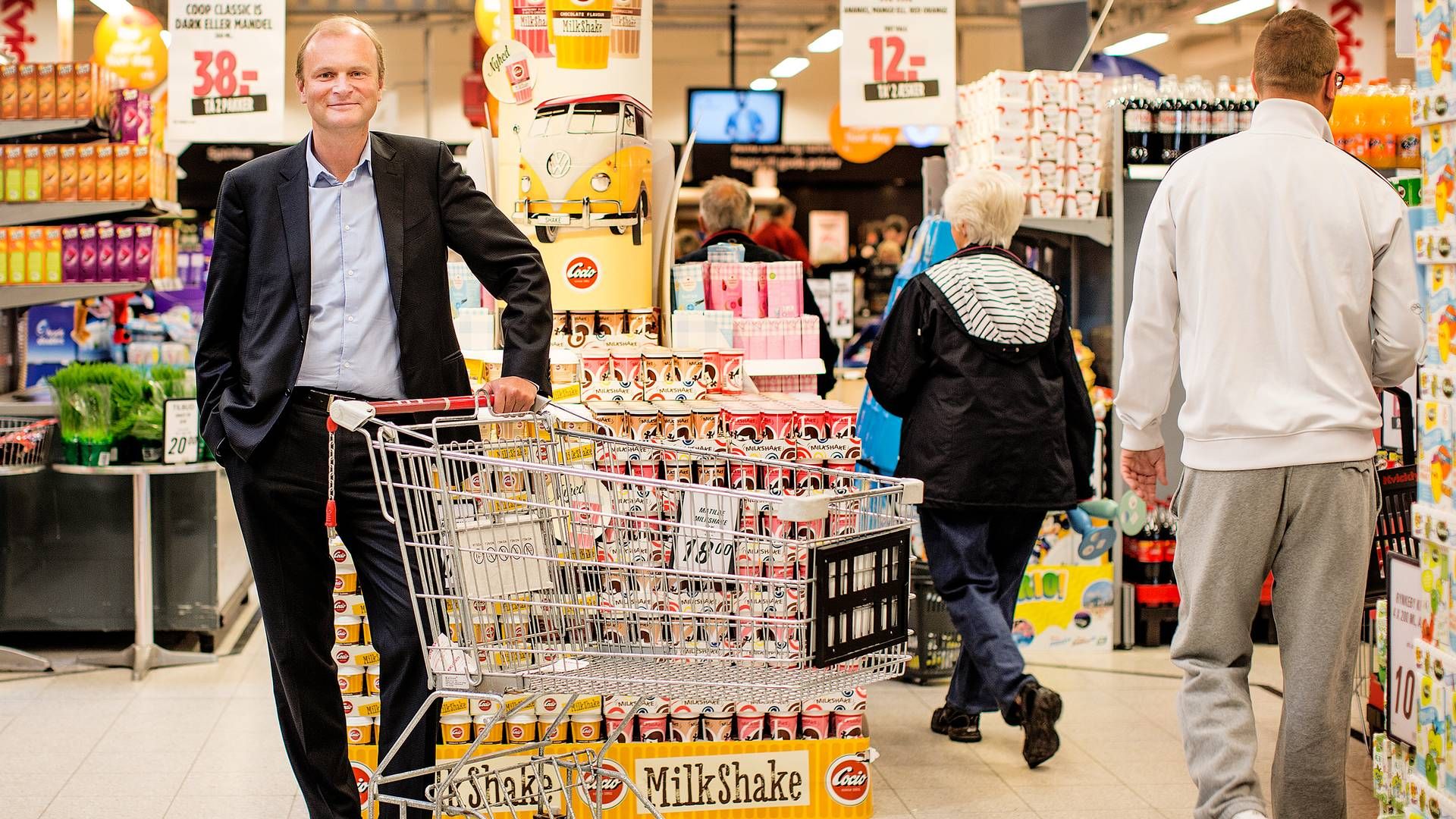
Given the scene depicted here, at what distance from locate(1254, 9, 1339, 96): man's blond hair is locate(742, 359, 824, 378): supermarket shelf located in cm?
172

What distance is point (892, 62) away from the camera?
7.04 m

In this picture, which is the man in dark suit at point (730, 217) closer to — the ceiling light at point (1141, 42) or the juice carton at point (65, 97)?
the juice carton at point (65, 97)

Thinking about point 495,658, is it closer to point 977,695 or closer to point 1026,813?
point 1026,813

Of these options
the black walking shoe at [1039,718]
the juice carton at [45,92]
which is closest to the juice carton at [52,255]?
the juice carton at [45,92]

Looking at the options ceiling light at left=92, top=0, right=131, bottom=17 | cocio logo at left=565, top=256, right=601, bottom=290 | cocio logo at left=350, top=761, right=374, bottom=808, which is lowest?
cocio logo at left=350, top=761, right=374, bottom=808

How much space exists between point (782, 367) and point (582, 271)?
2.40ft

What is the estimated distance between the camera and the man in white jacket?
3.05m

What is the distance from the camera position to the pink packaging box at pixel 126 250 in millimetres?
6539

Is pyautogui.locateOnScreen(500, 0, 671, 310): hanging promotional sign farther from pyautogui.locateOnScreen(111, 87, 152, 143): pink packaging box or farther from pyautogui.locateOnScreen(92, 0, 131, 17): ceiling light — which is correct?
pyautogui.locateOnScreen(92, 0, 131, 17): ceiling light

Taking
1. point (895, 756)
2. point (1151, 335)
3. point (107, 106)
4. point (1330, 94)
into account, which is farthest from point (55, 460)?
point (1330, 94)

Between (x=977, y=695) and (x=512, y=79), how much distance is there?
2475mm

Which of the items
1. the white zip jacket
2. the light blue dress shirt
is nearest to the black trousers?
the light blue dress shirt

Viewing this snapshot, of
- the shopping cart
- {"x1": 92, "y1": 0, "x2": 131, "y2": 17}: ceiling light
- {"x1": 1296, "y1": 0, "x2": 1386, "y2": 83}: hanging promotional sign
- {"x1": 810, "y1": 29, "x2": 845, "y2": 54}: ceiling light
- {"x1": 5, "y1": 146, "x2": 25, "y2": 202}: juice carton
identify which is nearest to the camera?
the shopping cart

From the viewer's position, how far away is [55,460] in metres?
5.97
